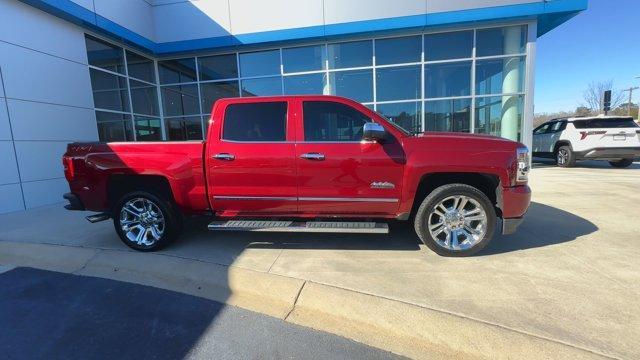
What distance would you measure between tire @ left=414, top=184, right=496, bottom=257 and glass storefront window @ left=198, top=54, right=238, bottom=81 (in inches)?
421

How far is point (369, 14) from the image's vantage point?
11.0 meters

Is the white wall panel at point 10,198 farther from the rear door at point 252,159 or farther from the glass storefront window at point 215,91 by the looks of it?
the glass storefront window at point 215,91

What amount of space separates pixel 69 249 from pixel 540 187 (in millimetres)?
9639

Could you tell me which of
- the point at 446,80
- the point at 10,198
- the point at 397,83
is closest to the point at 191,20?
the point at 397,83

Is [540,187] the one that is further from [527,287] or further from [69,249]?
[69,249]

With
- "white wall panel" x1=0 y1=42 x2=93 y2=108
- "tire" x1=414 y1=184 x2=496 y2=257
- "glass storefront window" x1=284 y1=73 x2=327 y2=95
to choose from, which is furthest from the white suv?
"white wall panel" x1=0 y1=42 x2=93 y2=108

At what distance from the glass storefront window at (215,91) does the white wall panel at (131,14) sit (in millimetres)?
2337

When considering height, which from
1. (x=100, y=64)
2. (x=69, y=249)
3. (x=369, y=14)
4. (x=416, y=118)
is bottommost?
(x=69, y=249)

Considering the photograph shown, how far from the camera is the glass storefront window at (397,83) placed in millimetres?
11797

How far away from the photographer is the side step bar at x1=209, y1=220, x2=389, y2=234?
396cm

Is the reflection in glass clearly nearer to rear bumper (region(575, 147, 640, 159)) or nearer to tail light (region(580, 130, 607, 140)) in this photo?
tail light (region(580, 130, 607, 140))

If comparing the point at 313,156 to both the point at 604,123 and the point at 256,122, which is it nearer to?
the point at 256,122

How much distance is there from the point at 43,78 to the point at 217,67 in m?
5.72

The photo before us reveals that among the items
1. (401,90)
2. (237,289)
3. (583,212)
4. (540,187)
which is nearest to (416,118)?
(401,90)
